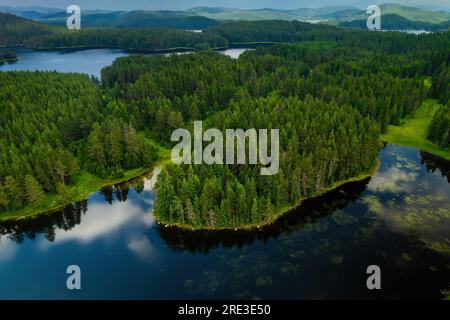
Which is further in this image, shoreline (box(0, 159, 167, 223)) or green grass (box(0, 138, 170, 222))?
green grass (box(0, 138, 170, 222))

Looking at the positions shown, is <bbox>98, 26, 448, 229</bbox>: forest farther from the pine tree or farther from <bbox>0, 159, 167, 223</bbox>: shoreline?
the pine tree

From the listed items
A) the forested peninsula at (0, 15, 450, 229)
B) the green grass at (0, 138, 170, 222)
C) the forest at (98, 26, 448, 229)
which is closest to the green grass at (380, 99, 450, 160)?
the forested peninsula at (0, 15, 450, 229)

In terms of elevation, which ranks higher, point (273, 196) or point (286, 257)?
point (273, 196)

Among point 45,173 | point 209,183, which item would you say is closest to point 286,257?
point 209,183

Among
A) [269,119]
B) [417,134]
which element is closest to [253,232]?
[269,119]

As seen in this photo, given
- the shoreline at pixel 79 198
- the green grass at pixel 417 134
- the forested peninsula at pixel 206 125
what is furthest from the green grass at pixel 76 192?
the green grass at pixel 417 134

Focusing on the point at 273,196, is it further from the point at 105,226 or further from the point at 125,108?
the point at 125,108
